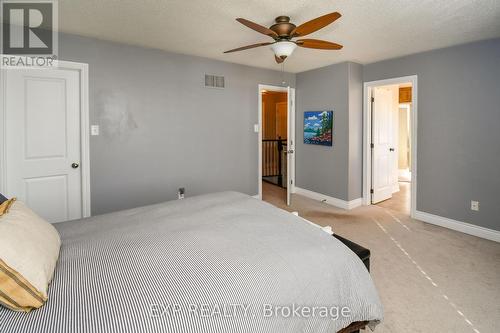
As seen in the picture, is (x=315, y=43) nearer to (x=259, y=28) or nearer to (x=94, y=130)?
(x=259, y=28)

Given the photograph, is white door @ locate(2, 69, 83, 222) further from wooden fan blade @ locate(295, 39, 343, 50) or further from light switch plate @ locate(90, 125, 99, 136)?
wooden fan blade @ locate(295, 39, 343, 50)

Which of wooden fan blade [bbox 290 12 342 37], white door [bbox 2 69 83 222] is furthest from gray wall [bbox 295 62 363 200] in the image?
white door [bbox 2 69 83 222]

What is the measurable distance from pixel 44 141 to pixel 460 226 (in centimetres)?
518

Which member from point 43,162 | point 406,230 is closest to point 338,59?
point 406,230

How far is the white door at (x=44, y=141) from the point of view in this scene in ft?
9.52

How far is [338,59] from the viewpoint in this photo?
418 centimetres

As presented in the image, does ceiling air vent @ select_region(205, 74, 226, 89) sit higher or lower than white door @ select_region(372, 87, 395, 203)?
higher

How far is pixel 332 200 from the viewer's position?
4.75 metres

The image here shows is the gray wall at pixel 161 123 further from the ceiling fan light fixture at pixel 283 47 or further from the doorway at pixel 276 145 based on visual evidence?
the ceiling fan light fixture at pixel 283 47

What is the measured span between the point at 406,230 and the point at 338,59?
2.65 m

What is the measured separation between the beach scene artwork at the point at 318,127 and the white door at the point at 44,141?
365cm

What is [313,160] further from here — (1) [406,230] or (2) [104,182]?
(2) [104,182]

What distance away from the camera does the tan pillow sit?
0.92 metres

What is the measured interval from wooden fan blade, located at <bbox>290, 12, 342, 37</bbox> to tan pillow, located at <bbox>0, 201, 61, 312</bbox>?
216 centimetres
